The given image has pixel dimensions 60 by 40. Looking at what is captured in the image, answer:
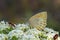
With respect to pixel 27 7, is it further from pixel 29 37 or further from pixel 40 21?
pixel 29 37

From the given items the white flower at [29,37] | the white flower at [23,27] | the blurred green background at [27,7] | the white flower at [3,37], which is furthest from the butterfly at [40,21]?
the blurred green background at [27,7]

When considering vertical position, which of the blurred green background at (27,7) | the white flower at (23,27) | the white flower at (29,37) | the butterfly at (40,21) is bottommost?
the white flower at (29,37)

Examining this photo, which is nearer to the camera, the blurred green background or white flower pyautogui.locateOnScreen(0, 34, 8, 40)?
white flower pyautogui.locateOnScreen(0, 34, 8, 40)

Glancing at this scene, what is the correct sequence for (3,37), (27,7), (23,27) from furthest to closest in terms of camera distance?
(27,7)
(23,27)
(3,37)

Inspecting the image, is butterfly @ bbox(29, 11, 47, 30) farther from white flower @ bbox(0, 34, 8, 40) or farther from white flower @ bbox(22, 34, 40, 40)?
white flower @ bbox(0, 34, 8, 40)

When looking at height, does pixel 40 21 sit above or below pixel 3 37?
above

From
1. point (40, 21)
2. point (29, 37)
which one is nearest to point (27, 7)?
point (40, 21)

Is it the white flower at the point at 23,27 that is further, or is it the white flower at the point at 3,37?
the white flower at the point at 23,27

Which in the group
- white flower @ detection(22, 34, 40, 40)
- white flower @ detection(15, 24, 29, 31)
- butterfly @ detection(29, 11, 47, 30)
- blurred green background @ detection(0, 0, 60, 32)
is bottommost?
white flower @ detection(22, 34, 40, 40)

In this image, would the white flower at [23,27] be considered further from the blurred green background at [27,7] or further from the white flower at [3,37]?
the blurred green background at [27,7]

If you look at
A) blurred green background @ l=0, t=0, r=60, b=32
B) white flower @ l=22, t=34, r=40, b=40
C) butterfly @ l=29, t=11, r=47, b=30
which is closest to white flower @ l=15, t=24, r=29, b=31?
butterfly @ l=29, t=11, r=47, b=30

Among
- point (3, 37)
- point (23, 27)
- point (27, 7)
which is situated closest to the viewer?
point (3, 37)

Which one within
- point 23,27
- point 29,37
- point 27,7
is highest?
point 27,7
